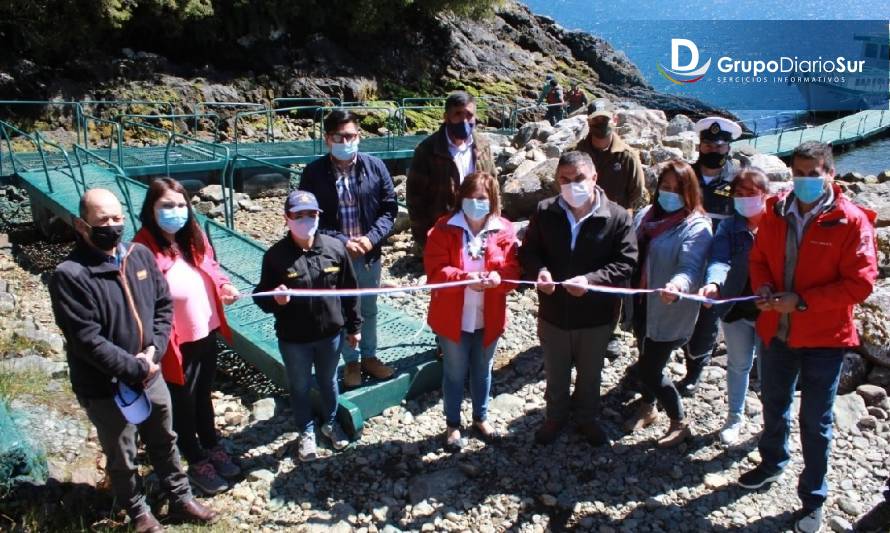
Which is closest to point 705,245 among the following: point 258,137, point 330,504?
point 330,504

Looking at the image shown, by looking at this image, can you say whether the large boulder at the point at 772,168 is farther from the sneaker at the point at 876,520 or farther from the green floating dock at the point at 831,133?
the green floating dock at the point at 831,133

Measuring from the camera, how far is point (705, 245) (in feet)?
14.7

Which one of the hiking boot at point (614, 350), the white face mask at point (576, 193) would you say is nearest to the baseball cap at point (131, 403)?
the white face mask at point (576, 193)

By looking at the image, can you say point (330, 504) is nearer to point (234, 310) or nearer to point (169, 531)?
point (169, 531)

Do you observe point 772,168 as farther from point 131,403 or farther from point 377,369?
point 131,403

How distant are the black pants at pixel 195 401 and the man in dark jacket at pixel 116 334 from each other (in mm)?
317

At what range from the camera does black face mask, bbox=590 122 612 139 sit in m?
5.42

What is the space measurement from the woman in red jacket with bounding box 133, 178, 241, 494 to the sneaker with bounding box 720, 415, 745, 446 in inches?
134

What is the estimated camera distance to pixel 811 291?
12.4 feet

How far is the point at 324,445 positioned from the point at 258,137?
15.1 meters

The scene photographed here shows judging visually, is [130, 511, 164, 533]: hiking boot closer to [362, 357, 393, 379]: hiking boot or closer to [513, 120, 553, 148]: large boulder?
[362, 357, 393, 379]: hiking boot

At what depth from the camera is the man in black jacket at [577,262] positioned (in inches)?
171

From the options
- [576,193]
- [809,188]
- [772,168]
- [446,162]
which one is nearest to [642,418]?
[576,193]

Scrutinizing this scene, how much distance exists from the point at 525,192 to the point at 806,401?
5524mm
